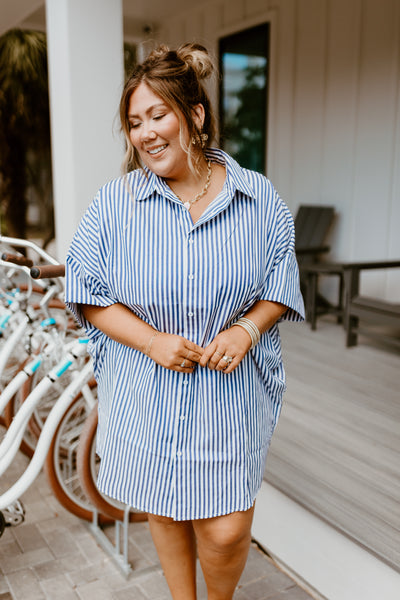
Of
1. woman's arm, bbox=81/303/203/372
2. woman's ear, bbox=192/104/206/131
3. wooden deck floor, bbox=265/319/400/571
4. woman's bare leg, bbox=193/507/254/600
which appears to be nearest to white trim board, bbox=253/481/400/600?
wooden deck floor, bbox=265/319/400/571

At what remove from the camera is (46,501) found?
107 inches

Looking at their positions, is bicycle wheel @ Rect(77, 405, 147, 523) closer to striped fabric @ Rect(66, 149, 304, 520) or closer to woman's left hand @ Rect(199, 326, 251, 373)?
striped fabric @ Rect(66, 149, 304, 520)

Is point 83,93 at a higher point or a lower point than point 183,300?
higher

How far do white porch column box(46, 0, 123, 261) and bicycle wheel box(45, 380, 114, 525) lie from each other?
3.23ft

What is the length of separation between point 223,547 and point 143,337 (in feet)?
1.99

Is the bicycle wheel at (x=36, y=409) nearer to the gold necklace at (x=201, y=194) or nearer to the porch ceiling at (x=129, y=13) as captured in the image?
the gold necklace at (x=201, y=194)

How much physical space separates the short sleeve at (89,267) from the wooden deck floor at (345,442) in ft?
3.74

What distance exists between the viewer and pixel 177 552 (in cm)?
163

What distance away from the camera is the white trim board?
184 centimetres

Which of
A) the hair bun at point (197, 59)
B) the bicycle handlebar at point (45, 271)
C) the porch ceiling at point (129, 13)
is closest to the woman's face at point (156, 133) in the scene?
the hair bun at point (197, 59)

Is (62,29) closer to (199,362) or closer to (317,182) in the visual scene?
(199,362)

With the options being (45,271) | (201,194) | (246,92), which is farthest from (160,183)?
(246,92)

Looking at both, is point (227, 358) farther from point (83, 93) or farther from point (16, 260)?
point (83, 93)

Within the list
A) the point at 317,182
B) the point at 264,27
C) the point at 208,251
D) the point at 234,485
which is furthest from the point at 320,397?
the point at 264,27
